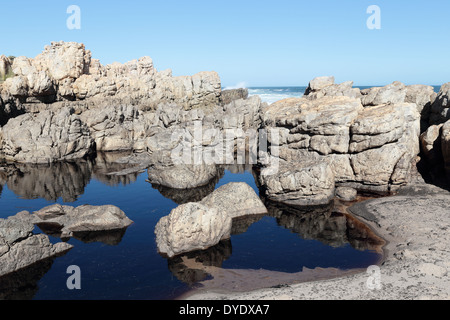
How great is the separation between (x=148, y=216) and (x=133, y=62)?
85399mm

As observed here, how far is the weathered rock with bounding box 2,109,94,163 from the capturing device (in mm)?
59156

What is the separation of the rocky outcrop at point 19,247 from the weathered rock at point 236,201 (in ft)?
46.6

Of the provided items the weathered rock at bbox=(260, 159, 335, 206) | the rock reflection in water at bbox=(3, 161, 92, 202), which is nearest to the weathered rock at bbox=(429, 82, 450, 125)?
the weathered rock at bbox=(260, 159, 335, 206)

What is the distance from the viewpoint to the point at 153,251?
27.1m

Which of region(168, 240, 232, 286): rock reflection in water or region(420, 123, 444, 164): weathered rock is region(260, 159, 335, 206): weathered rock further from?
region(420, 123, 444, 164): weathered rock

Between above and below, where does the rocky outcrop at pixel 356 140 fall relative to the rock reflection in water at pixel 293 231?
above

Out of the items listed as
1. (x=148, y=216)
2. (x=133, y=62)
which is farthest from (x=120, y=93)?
(x=148, y=216)

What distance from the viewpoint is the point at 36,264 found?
25328mm

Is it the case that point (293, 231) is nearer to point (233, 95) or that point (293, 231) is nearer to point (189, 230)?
point (189, 230)

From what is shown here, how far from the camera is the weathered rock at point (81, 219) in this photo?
3112 centimetres

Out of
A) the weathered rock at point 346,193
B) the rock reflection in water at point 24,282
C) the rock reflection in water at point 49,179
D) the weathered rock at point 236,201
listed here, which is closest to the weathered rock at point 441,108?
the weathered rock at point 346,193

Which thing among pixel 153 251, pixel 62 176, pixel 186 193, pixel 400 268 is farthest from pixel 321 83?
pixel 153 251

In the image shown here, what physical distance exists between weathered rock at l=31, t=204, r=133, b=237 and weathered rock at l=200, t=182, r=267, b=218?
8162 millimetres

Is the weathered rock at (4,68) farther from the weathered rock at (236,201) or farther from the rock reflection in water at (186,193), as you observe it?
the weathered rock at (236,201)
